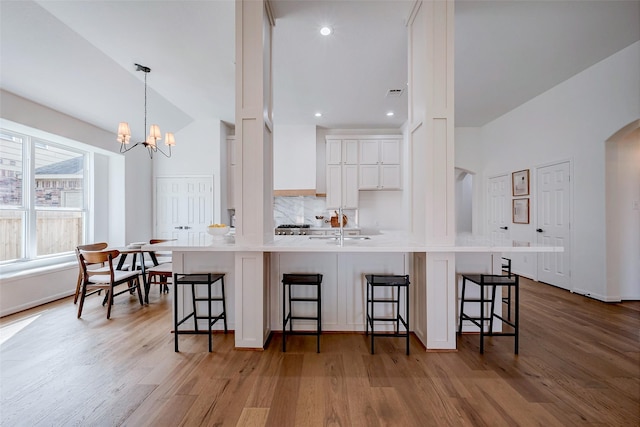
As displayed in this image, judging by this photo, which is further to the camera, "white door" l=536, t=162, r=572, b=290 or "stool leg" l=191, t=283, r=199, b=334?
"white door" l=536, t=162, r=572, b=290

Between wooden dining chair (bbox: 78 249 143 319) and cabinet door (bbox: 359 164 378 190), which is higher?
cabinet door (bbox: 359 164 378 190)

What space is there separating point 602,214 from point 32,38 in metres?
6.84

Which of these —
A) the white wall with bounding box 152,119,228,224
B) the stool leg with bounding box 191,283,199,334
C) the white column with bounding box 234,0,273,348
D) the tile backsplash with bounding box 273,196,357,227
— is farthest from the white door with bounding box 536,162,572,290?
the white wall with bounding box 152,119,228,224

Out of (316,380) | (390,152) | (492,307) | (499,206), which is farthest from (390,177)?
(316,380)

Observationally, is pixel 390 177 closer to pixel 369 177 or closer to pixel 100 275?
pixel 369 177

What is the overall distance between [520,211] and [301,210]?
4.21m

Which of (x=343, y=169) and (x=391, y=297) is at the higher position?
→ (x=343, y=169)

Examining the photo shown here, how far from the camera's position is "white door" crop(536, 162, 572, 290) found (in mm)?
4062

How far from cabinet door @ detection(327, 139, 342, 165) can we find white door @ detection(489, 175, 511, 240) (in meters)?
3.27

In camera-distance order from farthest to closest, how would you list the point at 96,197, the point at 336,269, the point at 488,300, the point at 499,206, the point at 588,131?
the point at 499,206
the point at 96,197
the point at 588,131
the point at 336,269
the point at 488,300

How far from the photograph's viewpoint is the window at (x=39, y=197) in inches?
142

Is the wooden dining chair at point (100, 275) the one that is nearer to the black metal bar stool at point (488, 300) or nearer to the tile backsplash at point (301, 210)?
the tile backsplash at point (301, 210)

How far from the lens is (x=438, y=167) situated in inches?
92.3

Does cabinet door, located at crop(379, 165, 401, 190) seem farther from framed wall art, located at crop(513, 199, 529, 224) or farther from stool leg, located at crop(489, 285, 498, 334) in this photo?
stool leg, located at crop(489, 285, 498, 334)
